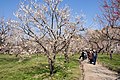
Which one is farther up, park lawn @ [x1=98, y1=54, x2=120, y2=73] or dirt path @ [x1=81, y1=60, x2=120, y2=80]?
park lawn @ [x1=98, y1=54, x2=120, y2=73]

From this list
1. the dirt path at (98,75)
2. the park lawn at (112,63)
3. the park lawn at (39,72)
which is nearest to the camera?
the park lawn at (39,72)

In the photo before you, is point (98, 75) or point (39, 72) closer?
point (98, 75)

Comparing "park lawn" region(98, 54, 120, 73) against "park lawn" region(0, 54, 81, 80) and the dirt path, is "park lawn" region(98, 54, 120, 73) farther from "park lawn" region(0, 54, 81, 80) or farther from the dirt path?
"park lawn" region(0, 54, 81, 80)

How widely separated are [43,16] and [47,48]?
2.86 metres

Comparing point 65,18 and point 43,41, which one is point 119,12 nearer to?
point 65,18

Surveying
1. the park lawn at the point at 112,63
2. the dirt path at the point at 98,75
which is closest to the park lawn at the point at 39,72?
the dirt path at the point at 98,75

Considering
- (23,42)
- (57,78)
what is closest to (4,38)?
(23,42)

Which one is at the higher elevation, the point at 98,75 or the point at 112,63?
the point at 112,63

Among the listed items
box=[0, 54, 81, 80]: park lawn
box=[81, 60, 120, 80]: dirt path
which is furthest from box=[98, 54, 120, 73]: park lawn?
box=[0, 54, 81, 80]: park lawn

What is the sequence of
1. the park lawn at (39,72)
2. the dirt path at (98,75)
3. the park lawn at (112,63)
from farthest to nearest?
the park lawn at (112,63)
the dirt path at (98,75)
the park lawn at (39,72)

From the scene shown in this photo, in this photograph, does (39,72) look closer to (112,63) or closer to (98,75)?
(98,75)

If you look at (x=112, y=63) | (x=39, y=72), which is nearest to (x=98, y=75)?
(x=39, y=72)

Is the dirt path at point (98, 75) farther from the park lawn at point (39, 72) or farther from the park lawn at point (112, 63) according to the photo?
the park lawn at point (112, 63)

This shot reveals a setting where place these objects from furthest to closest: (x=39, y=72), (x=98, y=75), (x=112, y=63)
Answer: (x=112, y=63), (x=39, y=72), (x=98, y=75)
